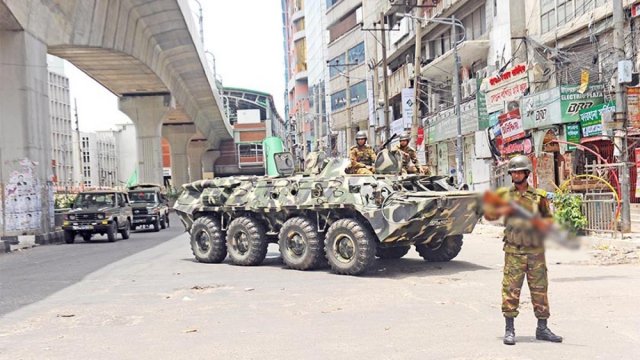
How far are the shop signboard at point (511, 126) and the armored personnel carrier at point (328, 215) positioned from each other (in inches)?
541

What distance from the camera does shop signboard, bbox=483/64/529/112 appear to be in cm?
2486

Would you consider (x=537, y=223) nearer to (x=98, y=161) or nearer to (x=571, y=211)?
(x=571, y=211)

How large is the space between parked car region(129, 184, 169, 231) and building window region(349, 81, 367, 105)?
26.2 metres

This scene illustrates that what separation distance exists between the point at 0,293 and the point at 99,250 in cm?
788

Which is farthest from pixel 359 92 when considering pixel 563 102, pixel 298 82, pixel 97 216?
pixel 298 82

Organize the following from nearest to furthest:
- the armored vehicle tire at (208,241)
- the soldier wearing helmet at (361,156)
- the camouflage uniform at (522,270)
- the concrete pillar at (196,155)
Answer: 1. the camouflage uniform at (522,270)
2. the soldier wearing helmet at (361,156)
3. the armored vehicle tire at (208,241)
4. the concrete pillar at (196,155)

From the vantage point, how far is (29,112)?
20891 mm

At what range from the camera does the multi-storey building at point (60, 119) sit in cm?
9375

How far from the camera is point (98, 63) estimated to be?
31.1 m

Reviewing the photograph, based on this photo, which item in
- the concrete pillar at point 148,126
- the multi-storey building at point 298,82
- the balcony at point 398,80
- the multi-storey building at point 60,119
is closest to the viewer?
the balcony at point 398,80

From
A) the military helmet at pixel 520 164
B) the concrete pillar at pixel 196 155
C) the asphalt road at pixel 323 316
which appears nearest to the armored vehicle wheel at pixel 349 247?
the asphalt road at pixel 323 316

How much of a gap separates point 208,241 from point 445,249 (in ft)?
15.2

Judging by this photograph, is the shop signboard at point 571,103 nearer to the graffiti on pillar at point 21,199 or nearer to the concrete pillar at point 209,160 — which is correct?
the graffiti on pillar at point 21,199

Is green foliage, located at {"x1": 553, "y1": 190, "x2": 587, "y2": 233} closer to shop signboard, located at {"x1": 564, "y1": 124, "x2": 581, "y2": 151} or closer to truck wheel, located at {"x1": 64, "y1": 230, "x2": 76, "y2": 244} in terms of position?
shop signboard, located at {"x1": 564, "y1": 124, "x2": 581, "y2": 151}
